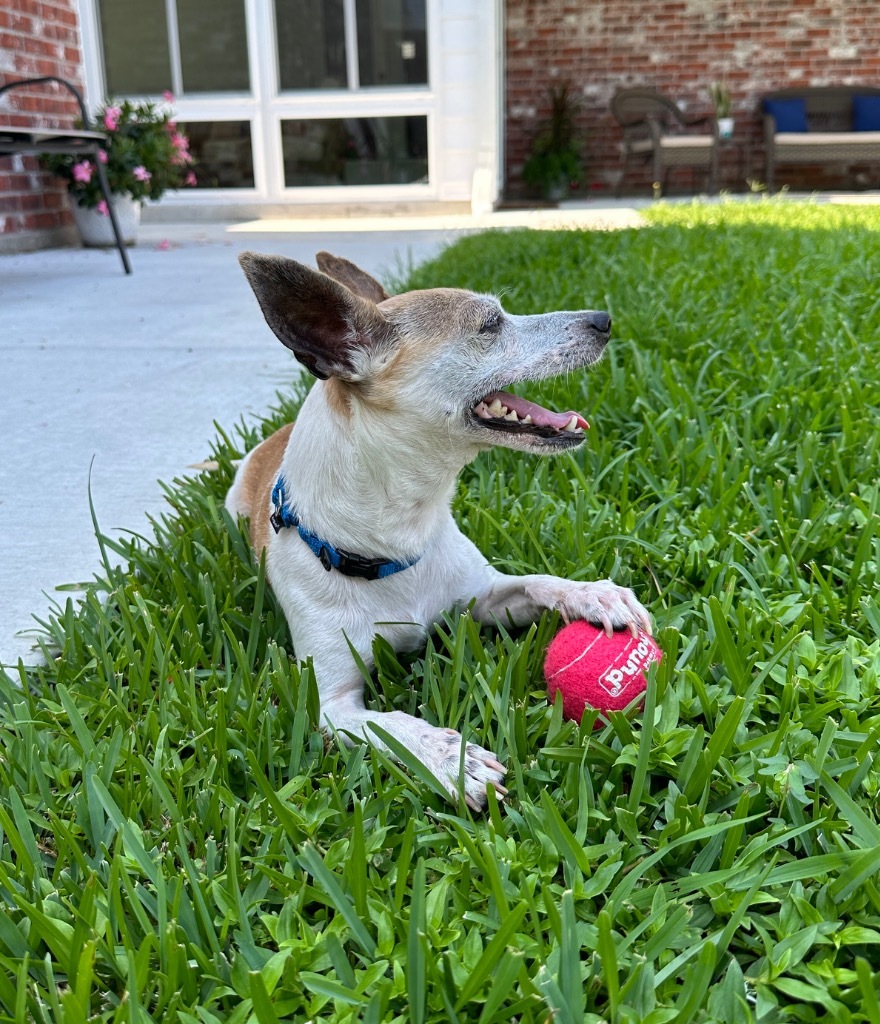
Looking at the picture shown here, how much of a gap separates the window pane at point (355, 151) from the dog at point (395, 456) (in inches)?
392

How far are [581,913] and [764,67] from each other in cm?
1540

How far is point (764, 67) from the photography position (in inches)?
562

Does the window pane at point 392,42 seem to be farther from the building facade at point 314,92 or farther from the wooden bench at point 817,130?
the wooden bench at point 817,130

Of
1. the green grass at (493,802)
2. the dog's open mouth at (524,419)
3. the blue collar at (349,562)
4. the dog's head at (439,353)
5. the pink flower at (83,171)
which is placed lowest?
the green grass at (493,802)

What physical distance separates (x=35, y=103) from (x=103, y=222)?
109 centimetres

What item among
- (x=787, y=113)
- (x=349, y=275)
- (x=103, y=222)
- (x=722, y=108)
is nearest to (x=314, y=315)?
(x=349, y=275)

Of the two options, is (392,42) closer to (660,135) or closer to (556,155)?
(556,155)

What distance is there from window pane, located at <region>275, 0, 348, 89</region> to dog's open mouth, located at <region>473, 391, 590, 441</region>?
33.8ft

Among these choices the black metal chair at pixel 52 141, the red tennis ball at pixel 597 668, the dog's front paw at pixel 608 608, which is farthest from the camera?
the black metal chair at pixel 52 141

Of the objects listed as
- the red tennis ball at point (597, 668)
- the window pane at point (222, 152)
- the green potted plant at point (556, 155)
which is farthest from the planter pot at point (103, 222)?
the red tennis ball at point (597, 668)

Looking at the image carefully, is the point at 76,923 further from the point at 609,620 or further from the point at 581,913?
the point at 609,620

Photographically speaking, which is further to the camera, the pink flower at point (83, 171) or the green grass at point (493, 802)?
the pink flower at point (83, 171)

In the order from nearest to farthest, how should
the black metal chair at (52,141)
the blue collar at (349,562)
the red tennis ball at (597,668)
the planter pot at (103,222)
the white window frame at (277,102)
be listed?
the red tennis ball at (597,668)
the blue collar at (349,562)
the black metal chair at (52,141)
the planter pot at (103,222)
the white window frame at (277,102)

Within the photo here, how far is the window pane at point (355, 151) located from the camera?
37.0 feet
